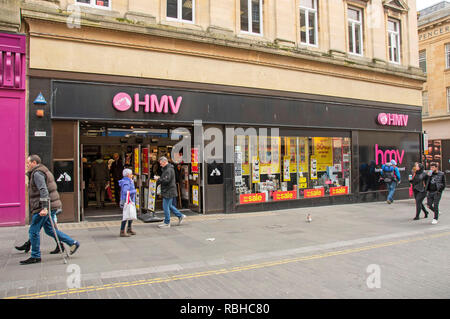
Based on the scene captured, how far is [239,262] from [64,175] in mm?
5998

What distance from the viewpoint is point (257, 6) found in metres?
13.2

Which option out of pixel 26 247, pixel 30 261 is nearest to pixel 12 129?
pixel 26 247

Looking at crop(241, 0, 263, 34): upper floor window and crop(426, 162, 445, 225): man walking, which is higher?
crop(241, 0, 263, 34): upper floor window

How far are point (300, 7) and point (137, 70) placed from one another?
7667mm

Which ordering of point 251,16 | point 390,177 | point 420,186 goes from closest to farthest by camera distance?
point 420,186 < point 251,16 < point 390,177

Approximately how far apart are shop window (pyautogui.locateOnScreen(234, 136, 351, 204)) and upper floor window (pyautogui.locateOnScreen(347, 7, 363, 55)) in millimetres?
4330

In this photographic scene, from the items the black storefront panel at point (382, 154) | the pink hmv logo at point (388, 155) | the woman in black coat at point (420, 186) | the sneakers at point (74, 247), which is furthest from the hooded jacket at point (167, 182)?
the pink hmv logo at point (388, 155)

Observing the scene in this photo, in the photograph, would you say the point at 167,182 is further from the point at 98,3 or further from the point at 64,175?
the point at 98,3

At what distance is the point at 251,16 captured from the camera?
13047 millimetres

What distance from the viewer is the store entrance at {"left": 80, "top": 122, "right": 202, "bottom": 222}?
11.4 metres

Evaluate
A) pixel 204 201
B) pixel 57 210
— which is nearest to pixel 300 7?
pixel 204 201

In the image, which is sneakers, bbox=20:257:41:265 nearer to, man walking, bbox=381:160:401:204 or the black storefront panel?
the black storefront panel

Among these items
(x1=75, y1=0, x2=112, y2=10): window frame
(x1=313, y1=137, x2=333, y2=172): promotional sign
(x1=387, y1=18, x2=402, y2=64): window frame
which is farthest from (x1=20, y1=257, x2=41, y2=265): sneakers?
(x1=387, y1=18, x2=402, y2=64): window frame
